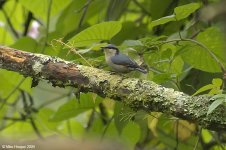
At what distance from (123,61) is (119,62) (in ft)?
0.06

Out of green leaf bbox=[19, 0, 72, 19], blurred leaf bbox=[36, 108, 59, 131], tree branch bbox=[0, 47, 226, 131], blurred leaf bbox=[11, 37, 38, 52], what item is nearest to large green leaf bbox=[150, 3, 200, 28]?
tree branch bbox=[0, 47, 226, 131]

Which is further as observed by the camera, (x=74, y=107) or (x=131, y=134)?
(x=131, y=134)

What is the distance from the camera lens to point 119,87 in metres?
2.17

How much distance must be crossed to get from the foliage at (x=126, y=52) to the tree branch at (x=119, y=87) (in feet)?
0.23

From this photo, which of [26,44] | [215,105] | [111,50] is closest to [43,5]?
[26,44]

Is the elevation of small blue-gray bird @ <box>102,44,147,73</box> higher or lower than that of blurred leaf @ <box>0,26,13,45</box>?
lower

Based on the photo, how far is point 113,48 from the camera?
8.11 feet

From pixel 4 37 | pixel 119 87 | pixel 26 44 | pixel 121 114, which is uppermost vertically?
pixel 4 37

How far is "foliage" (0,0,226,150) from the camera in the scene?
2.44m

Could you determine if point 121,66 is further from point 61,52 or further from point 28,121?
point 28,121

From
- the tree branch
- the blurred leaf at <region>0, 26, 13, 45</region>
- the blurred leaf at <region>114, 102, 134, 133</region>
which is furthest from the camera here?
the blurred leaf at <region>0, 26, 13, 45</region>

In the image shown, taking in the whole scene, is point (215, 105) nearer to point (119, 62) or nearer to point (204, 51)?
point (119, 62)

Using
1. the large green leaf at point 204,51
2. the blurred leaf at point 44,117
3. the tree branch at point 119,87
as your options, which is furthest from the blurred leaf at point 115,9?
the blurred leaf at point 44,117

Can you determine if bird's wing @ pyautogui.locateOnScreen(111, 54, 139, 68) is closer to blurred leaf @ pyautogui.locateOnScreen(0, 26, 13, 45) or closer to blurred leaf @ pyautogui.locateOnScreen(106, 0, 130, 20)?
blurred leaf @ pyautogui.locateOnScreen(106, 0, 130, 20)
